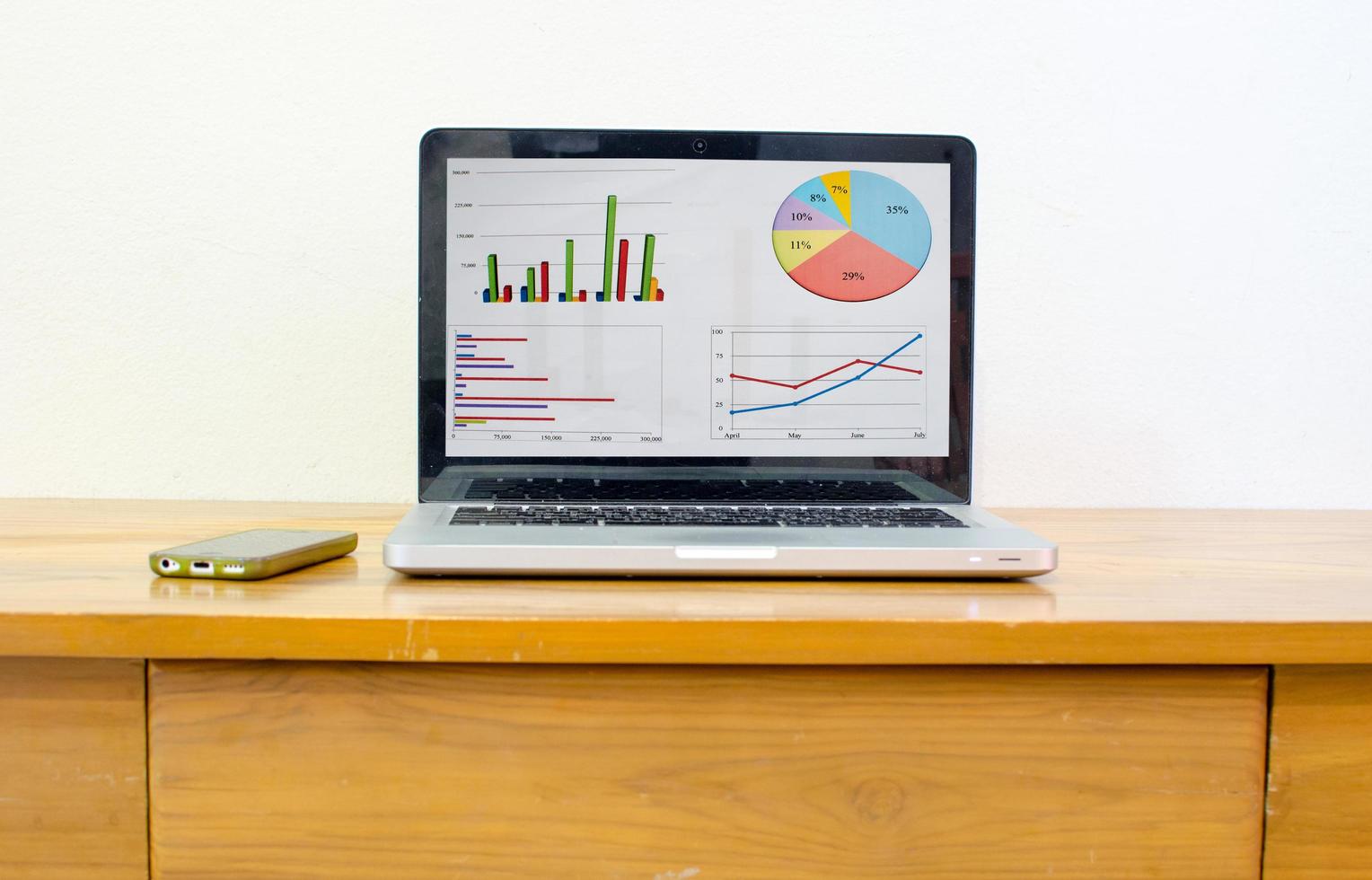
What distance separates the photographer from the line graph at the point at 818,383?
2.23 feet

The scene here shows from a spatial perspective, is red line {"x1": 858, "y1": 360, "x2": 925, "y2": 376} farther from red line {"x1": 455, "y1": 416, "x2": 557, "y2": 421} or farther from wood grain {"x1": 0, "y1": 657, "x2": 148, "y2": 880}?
wood grain {"x1": 0, "y1": 657, "x2": 148, "y2": 880}

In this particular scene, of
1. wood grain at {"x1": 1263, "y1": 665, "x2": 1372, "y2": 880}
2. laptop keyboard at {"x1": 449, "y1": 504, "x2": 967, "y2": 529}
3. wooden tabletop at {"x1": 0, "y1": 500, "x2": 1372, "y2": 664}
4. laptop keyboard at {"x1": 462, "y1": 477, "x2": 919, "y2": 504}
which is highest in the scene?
laptop keyboard at {"x1": 462, "y1": 477, "x2": 919, "y2": 504}

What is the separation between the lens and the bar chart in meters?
0.67

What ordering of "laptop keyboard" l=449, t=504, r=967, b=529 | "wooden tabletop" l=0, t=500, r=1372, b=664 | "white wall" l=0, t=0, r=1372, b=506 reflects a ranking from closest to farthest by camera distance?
1. "wooden tabletop" l=0, t=500, r=1372, b=664
2. "laptop keyboard" l=449, t=504, r=967, b=529
3. "white wall" l=0, t=0, r=1372, b=506

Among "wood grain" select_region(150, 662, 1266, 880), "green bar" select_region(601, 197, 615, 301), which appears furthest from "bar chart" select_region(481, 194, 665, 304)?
"wood grain" select_region(150, 662, 1266, 880)

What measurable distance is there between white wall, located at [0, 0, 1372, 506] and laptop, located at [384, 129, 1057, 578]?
22cm

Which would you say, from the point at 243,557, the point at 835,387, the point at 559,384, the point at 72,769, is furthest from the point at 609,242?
the point at 72,769

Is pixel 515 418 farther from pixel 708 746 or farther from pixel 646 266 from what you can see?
pixel 708 746

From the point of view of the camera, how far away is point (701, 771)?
1.36 ft

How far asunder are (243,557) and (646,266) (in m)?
0.38

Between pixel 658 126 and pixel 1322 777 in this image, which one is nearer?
pixel 1322 777

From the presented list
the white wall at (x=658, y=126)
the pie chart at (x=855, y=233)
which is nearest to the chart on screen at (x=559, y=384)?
the pie chart at (x=855, y=233)

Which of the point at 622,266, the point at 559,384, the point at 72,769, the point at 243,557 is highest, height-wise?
the point at 622,266

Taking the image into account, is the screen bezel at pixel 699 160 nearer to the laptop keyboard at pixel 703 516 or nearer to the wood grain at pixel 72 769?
the laptop keyboard at pixel 703 516
